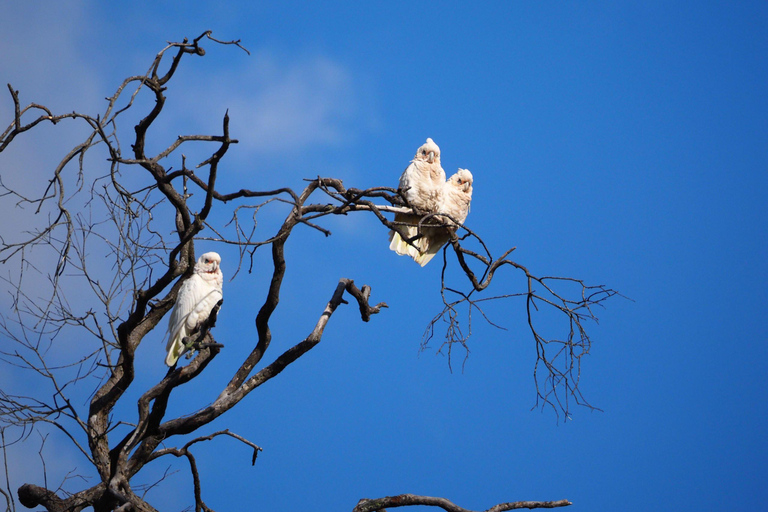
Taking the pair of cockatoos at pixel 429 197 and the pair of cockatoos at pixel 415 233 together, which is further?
the pair of cockatoos at pixel 429 197

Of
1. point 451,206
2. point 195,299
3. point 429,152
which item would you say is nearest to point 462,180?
point 451,206

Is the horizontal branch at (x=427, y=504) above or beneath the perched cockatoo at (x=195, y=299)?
beneath

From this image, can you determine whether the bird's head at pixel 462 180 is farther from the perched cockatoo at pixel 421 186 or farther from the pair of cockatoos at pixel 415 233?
the perched cockatoo at pixel 421 186

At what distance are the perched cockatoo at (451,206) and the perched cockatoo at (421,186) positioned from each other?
0.07 m

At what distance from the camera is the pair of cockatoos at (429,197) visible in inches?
188

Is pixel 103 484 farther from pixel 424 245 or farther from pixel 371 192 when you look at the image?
Answer: pixel 424 245

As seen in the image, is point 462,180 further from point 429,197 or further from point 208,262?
point 208,262

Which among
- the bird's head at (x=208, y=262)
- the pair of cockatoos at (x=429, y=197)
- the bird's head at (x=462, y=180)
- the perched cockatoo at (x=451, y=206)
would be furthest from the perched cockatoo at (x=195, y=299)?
the bird's head at (x=462, y=180)

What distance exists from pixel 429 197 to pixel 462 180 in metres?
0.40

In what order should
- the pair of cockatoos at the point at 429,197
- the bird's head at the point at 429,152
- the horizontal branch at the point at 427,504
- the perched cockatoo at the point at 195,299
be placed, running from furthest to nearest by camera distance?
the bird's head at the point at 429,152
the pair of cockatoos at the point at 429,197
the perched cockatoo at the point at 195,299
the horizontal branch at the point at 427,504

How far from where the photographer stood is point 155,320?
159 inches

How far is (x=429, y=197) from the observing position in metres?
4.80

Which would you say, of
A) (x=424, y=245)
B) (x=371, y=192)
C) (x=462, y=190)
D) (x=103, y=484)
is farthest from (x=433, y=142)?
(x=103, y=484)

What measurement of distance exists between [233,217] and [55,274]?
0.79 meters
